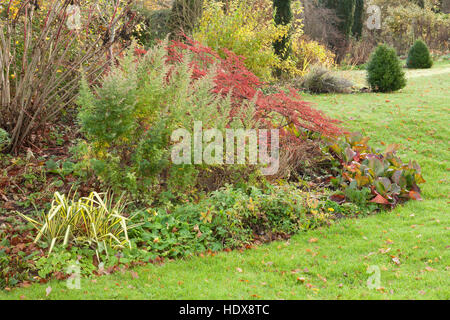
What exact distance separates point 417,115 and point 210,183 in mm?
5357

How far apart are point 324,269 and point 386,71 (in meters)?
9.05

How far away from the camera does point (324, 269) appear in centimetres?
351

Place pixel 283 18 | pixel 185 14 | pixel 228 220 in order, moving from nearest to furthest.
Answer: pixel 228 220 < pixel 185 14 < pixel 283 18

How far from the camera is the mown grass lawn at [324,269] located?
3010 millimetres

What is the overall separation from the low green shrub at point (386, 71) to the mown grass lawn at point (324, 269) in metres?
6.50

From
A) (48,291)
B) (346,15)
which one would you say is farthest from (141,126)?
(346,15)

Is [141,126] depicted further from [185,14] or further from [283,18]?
[283,18]

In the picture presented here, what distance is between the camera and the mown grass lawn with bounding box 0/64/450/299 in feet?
9.87

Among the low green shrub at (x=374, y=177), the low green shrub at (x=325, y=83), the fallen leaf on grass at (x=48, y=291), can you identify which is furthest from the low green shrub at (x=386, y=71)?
the fallen leaf on grass at (x=48, y=291)

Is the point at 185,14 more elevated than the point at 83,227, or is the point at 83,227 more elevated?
the point at 185,14
